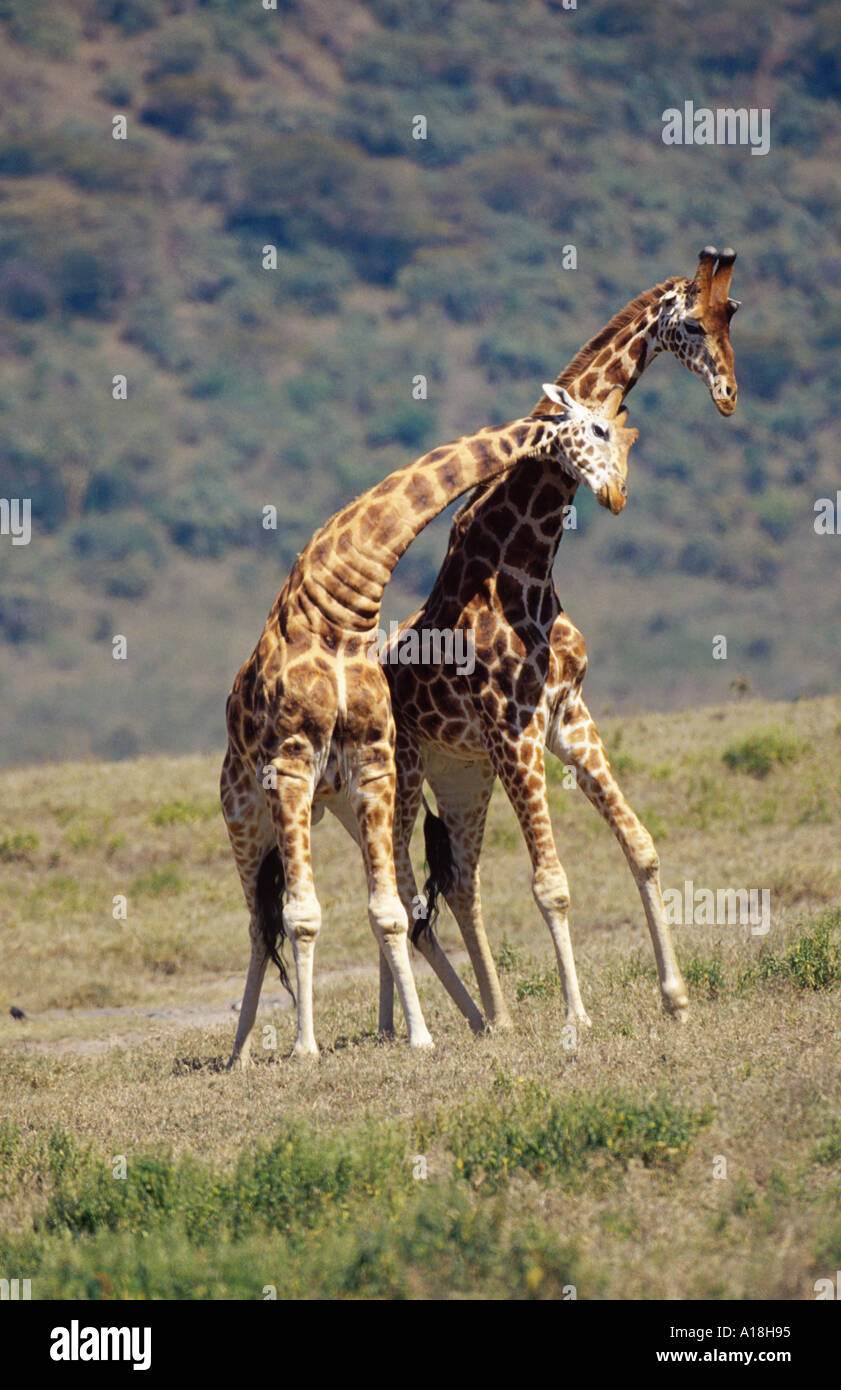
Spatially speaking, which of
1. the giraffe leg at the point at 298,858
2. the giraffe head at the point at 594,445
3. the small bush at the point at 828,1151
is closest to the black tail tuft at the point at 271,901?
the giraffe leg at the point at 298,858

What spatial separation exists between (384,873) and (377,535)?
76.1 inches

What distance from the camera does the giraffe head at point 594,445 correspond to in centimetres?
956

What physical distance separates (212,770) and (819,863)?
8.29 metres

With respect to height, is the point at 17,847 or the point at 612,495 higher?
the point at 612,495

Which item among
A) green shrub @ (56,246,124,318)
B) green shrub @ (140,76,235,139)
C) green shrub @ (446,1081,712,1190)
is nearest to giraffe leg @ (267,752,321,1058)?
green shrub @ (446,1081,712,1190)

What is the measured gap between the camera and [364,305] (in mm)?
110062

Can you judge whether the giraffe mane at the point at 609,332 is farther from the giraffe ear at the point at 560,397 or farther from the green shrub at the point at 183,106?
the green shrub at the point at 183,106

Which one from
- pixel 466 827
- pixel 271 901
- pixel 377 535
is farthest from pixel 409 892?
pixel 377 535

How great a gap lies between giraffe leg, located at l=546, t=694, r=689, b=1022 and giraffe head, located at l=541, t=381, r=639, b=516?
1297 millimetres

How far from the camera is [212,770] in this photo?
20766 mm

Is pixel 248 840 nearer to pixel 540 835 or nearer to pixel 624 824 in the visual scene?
pixel 540 835

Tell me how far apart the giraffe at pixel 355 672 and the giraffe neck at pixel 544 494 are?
16 cm

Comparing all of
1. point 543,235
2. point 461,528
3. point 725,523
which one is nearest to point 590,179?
point 543,235

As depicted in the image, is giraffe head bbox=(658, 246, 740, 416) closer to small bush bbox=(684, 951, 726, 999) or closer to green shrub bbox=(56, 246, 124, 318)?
small bush bbox=(684, 951, 726, 999)
